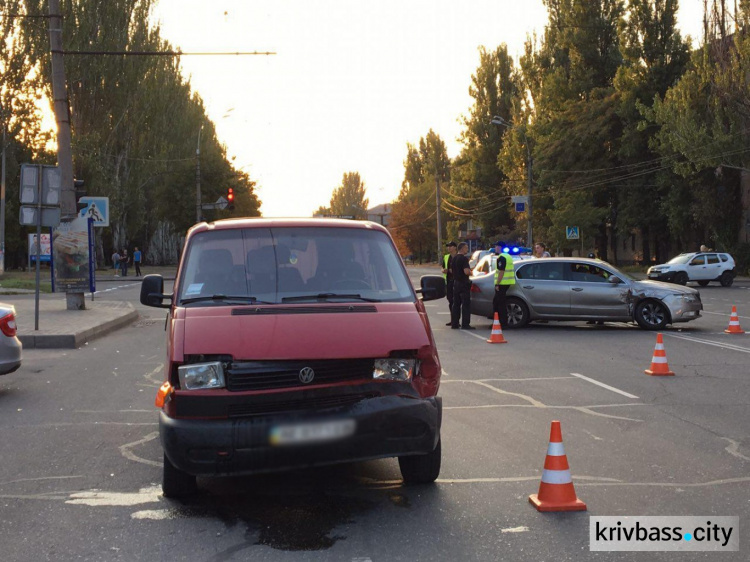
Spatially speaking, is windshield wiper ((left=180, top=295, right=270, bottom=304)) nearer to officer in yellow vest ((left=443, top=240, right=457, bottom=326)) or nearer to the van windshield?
the van windshield

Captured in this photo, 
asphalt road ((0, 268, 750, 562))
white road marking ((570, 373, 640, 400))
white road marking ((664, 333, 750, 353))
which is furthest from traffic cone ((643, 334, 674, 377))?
white road marking ((664, 333, 750, 353))

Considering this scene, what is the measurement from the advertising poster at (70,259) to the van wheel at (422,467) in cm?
1667

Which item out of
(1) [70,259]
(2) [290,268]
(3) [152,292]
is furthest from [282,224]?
(1) [70,259]

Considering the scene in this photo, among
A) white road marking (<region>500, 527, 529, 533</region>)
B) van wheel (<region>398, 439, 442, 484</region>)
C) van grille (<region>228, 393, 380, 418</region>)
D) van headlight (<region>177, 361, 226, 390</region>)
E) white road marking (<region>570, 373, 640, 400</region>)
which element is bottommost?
white road marking (<region>500, 527, 529, 533</region>)

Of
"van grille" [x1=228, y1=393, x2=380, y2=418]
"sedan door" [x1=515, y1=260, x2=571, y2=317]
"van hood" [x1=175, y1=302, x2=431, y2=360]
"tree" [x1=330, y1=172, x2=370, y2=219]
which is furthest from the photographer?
"tree" [x1=330, y1=172, x2=370, y2=219]

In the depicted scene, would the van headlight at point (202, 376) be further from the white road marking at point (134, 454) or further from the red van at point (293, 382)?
the white road marking at point (134, 454)

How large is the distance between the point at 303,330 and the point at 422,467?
4.23 ft

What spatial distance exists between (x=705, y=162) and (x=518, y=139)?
19.5m

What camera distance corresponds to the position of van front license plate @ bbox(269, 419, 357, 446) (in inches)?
194

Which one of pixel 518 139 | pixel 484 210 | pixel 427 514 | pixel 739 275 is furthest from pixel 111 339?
pixel 484 210

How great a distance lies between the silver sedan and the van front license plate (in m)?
13.8

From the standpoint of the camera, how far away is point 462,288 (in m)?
18.1

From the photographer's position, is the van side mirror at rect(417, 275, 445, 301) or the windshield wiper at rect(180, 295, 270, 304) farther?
the van side mirror at rect(417, 275, 445, 301)

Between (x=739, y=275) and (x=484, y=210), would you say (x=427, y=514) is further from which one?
(x=484, y=210)
